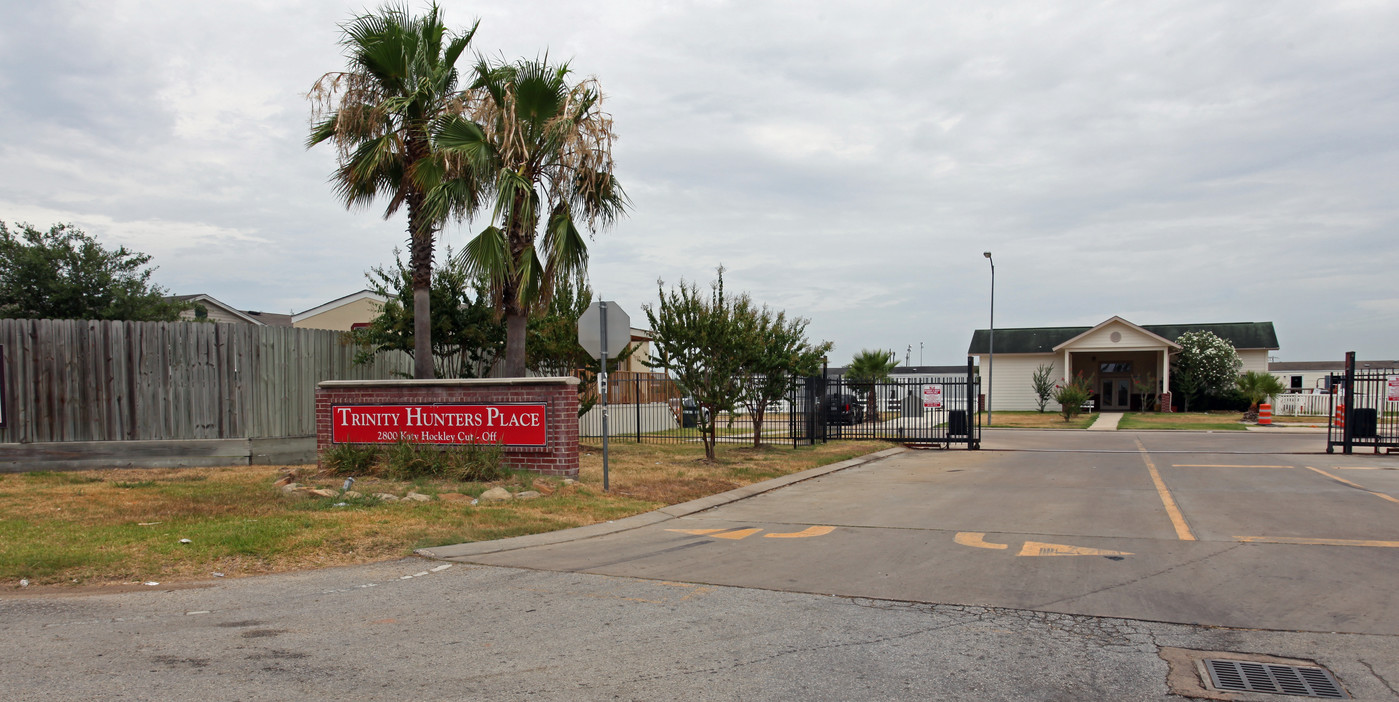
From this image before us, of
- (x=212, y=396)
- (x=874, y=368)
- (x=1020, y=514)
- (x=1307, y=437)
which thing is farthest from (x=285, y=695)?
(x=874, y=368)

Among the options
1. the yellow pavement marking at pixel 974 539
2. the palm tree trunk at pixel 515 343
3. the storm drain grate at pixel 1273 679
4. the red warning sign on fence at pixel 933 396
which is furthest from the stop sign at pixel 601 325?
the red warning sign on fence at pixel 933 396

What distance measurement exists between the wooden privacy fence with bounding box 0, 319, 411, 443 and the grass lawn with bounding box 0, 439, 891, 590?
800 mm

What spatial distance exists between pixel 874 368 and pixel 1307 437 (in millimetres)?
16119

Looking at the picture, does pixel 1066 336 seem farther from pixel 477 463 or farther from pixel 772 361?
pixel 477 463

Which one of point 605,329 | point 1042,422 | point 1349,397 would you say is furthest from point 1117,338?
point 605,329

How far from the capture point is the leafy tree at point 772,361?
17703 mm

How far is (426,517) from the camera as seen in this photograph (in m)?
9.78

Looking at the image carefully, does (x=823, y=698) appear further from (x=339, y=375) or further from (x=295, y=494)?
(x=339, y=375)

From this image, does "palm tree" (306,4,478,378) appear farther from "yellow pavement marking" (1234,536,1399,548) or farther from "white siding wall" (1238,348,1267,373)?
"white siding wall" (1238,348,1267,373)

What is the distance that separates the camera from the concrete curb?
834cm

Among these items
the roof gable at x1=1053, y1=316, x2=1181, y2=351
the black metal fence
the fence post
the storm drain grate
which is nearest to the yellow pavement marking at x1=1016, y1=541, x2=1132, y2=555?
the storm drain grate

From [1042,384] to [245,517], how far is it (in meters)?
44.7

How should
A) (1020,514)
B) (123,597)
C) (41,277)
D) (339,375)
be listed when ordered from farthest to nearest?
(41,277), (339,375), (1020,514), (123,597)

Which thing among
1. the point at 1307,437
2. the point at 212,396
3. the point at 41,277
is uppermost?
the point at 41,277
